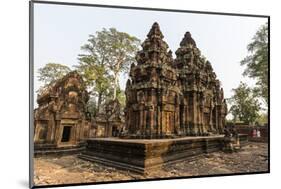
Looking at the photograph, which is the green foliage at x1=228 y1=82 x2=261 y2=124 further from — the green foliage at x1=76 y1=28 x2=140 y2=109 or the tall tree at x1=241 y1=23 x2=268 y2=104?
the green foliage at x1=76 y1=28 x2=140 y2=109

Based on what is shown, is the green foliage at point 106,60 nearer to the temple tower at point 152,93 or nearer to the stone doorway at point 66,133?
the temple tower at point 152,93

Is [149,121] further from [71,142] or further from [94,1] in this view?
[94,1]

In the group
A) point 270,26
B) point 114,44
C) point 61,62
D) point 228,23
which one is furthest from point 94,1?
point 270,26

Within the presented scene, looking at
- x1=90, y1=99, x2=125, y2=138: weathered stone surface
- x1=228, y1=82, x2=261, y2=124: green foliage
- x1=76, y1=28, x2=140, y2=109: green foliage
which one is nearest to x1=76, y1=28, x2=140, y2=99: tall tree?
x1=76, y1=28, x2=140, y2=109: green foliage

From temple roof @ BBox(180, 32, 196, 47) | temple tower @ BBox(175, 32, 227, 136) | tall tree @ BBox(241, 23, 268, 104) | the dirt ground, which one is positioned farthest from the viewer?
tall tree @ BBox(241, 23, 268, 104)

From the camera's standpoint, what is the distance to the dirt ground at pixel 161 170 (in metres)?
6.14

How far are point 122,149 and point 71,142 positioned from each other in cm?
87

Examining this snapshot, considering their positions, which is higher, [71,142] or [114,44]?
[114,44]

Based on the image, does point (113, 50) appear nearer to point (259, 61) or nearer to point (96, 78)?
point (96, 78)

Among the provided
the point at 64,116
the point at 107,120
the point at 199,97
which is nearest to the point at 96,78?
the point at 107,120

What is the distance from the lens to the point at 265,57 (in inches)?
301

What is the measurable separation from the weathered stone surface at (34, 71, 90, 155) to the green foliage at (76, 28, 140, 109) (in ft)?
0.68

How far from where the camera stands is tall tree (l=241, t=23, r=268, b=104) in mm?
7492

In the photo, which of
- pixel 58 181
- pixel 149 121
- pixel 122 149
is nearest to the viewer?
pixel 58 181
